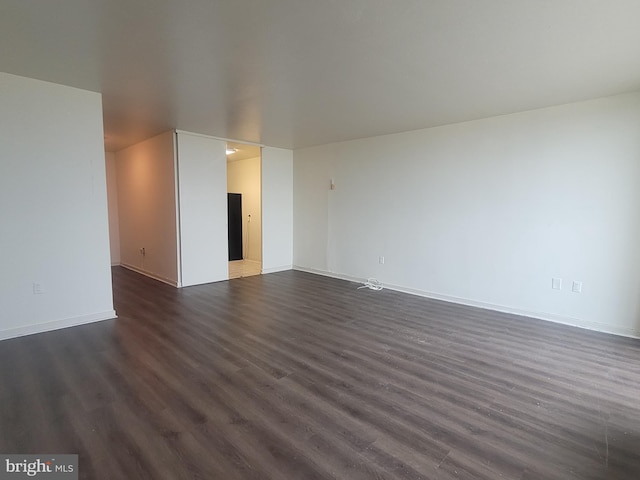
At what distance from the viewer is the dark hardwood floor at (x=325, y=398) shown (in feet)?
5.71

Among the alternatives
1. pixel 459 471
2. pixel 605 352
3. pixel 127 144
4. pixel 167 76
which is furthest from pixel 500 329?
pixel 127 144

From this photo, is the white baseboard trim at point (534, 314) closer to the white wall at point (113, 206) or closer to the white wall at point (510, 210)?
the white wall at point (510, 210)

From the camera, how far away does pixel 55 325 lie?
352 centimetres

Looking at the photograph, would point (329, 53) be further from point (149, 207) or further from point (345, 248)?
point (149, 207)

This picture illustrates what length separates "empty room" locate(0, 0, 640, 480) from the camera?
6.36 feet

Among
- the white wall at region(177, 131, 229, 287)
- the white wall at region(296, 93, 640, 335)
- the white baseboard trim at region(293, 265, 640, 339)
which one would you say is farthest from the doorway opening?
the white baseboard trim at region(293, 265, 640, 339)

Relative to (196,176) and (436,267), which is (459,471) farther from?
(196,176)

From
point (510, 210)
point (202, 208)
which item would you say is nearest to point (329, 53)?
point (510, 210)

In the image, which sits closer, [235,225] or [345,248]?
[345,248]

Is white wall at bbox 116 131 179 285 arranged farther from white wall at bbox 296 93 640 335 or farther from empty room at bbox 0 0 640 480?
white wall at bbox 296 93 640 335

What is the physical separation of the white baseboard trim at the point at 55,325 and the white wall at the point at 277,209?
3.22 metres

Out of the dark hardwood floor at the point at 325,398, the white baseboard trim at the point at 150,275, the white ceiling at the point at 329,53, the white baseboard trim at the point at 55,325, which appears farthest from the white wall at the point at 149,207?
the dark hardwood floor at the point at 325,398

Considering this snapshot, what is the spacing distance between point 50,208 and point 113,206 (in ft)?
14.8

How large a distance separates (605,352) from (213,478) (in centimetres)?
360
